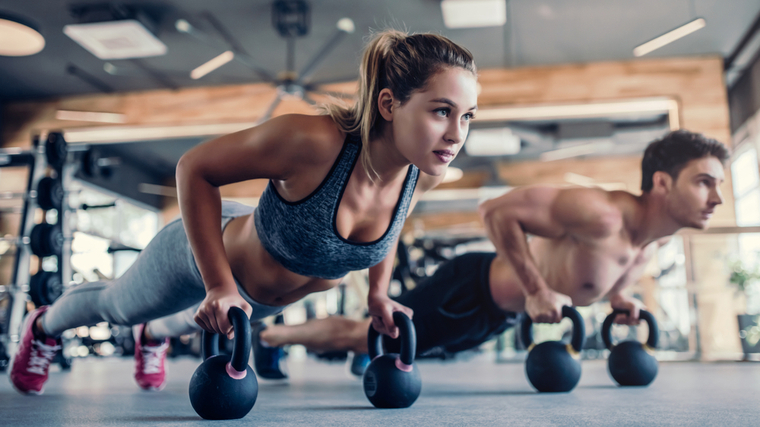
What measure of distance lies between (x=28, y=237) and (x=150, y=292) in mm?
2287

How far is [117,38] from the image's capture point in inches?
179

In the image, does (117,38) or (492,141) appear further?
(492,141)

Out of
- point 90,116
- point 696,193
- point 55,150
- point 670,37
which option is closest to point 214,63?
point 90,116

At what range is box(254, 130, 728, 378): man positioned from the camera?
1.76 metres

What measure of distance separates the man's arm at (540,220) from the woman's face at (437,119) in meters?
0.72

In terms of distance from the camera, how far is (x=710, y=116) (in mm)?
4938

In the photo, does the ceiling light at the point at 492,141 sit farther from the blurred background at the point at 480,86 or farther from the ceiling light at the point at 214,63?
the ceiling light at the point at 214,63

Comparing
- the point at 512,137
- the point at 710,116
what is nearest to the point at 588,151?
the point at 512,137

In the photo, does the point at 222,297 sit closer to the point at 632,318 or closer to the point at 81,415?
the point at 81,415

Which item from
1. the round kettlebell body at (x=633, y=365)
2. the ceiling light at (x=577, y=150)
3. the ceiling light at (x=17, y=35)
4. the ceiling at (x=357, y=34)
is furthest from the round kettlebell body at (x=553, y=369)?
the ceiling light at (x=577, y=150)

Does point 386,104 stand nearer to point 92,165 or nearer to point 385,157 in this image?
point 385,157

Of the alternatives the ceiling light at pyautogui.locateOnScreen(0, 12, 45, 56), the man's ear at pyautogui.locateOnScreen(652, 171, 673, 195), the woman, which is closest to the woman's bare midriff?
the woman

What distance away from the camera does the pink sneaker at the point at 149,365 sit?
1.89m

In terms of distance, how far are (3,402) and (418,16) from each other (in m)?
3.89
